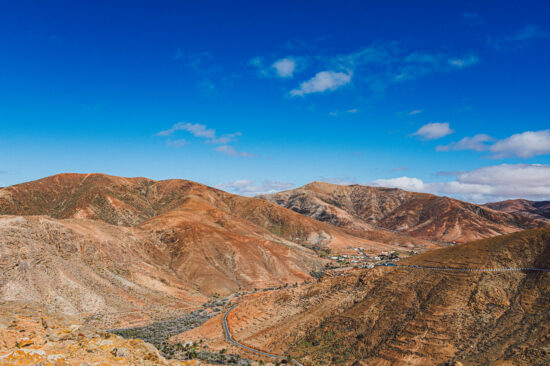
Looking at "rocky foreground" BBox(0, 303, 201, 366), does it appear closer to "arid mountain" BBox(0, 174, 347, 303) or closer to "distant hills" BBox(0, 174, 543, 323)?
"distant hills" BBox(0, 174, 543, 323)

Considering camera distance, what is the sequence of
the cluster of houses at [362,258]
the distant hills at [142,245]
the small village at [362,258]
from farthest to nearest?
the cluster of houses at [362,258], the small village at [362,258], the distant hills at [142,245]

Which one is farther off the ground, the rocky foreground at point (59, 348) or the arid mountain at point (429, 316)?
the rocky foreground at point (59, 348)

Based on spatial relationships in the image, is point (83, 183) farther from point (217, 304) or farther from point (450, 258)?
point (450, 258)

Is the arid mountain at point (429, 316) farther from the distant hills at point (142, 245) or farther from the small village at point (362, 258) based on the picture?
the small village at point (362, 258)

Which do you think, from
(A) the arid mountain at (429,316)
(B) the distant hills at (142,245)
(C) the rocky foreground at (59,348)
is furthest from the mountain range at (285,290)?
(C) the rocky foreground at (59,348)

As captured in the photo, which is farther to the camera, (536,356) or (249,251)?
(249,251)

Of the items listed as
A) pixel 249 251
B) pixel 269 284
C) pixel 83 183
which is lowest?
pixel 269 284

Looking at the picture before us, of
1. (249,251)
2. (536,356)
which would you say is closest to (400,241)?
(249,251)

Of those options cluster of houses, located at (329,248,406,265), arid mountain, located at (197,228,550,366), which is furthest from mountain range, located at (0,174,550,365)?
cluster of houses, located at (329,248,406,265)
